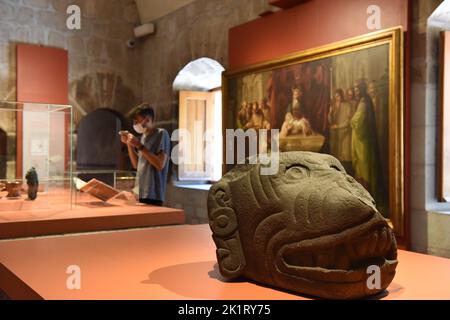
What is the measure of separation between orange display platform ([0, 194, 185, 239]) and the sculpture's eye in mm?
2443

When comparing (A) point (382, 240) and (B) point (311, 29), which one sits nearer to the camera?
(A) point (382, 240)

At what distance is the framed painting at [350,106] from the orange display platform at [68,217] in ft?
6.12

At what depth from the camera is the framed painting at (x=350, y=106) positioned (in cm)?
474

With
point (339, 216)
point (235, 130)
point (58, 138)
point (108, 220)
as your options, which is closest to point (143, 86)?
point (235, 130)

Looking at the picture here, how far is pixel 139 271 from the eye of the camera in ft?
9.24

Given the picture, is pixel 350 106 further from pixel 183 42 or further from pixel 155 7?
pixel 155 7

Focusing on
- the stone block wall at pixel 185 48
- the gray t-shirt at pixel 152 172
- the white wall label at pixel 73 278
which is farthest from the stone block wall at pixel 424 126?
the white wall label at pixel 73 278

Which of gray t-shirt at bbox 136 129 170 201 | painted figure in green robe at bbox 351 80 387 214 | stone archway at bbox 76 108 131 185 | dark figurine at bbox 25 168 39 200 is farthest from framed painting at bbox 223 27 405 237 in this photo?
stone archway at bbox 76 108 131 185

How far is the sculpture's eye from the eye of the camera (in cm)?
247

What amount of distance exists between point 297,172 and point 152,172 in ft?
9.78

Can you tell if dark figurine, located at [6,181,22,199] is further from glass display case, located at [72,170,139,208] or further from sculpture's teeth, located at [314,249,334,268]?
sculpture's teeth, located at [314,249,334,268]

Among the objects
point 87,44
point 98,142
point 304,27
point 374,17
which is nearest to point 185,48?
point 87,44

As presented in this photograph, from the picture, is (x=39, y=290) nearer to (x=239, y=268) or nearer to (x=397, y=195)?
(x=239, y=268)

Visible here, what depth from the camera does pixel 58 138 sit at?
17.1 ft
